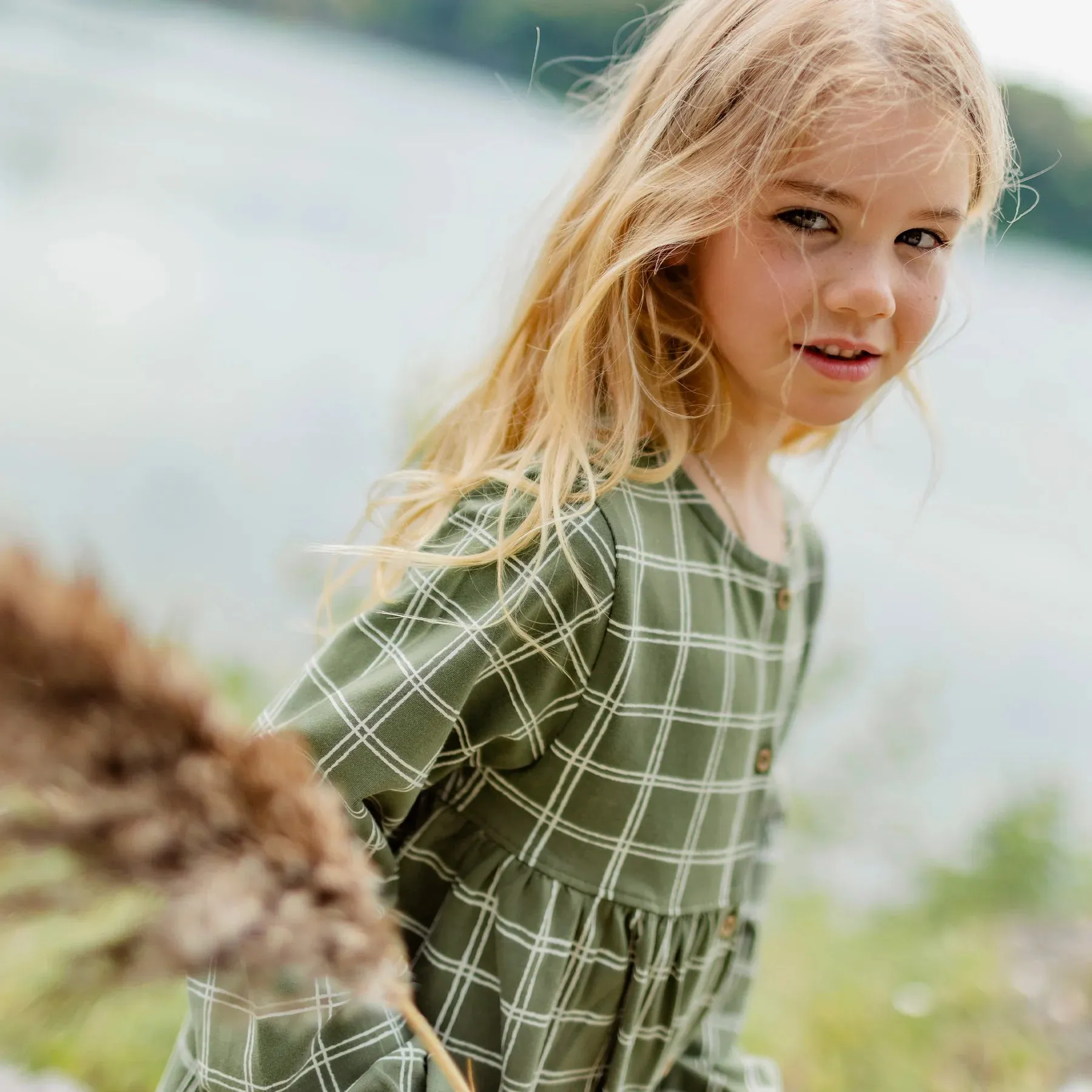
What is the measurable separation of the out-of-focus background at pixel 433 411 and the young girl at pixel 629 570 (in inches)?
9.1

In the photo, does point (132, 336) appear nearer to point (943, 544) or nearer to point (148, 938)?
point (943, 544)

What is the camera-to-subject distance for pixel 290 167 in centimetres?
455

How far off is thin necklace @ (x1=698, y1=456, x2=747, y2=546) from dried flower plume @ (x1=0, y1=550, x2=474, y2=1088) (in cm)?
70

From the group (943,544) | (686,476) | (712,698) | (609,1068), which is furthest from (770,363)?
(943,544)

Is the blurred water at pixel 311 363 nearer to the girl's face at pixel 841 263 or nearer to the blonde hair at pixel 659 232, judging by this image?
the blonde hair at pixel 659 232

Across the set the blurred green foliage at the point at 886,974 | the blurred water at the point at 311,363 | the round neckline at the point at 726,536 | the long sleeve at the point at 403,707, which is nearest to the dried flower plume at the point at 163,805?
the long sleeve at the point at 403,707

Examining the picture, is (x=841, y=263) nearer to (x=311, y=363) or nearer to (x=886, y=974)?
Answer: (x=886, y=974)

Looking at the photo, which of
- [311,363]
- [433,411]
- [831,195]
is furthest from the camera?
[311,363]

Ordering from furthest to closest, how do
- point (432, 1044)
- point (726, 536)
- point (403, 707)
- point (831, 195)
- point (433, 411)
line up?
1. point (433, 411)
2. point (726, 536)
3. point (831, 195)
4. point (403, 707)
5. point (432, 1044)

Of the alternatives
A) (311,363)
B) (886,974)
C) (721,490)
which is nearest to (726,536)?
(721,490)

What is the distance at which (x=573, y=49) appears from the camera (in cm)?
263

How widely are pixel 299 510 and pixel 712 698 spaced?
2.87 m

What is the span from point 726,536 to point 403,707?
386mm

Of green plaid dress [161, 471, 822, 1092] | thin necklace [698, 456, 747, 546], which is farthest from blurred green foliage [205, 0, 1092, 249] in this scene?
green plaid dress [161, 471, 822, 1092]
